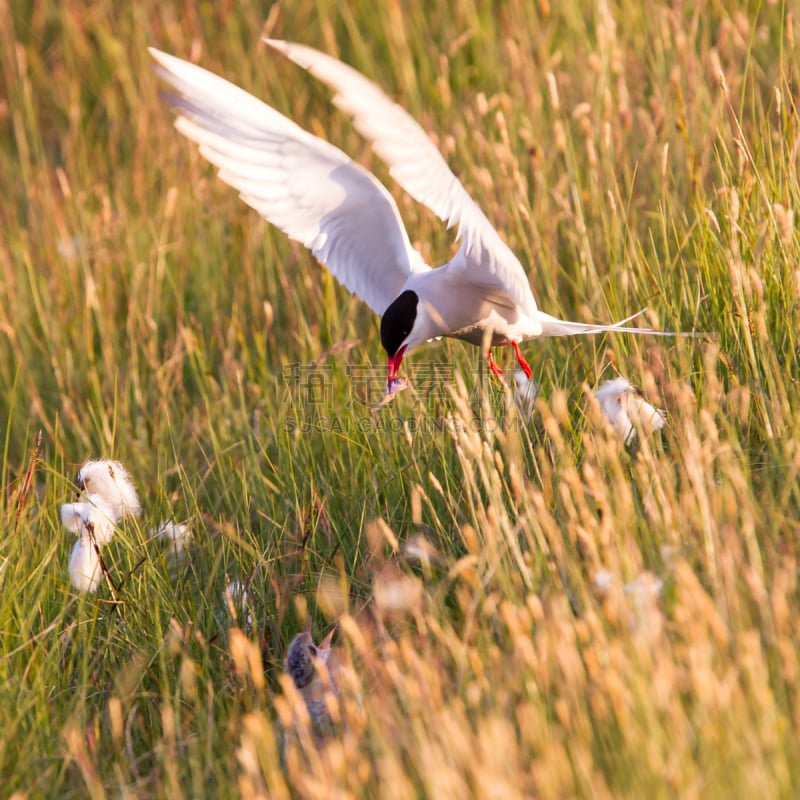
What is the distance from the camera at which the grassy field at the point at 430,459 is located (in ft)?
6.38

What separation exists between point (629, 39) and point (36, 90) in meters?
3.61

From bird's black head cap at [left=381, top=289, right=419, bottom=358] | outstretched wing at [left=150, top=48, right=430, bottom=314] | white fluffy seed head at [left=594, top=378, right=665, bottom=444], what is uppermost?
outstretched wing at [left=150, top=48, right=430, bottom=314]

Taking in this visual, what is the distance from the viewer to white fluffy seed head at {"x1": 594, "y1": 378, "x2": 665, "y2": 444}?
2773mm

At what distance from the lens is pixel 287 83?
605 cm

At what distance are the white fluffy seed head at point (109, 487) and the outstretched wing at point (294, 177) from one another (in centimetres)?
93

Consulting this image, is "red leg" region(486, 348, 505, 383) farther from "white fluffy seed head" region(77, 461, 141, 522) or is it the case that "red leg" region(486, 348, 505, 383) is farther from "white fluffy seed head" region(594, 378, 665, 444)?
"white fluffy seed head" region(77, 461, 141, 522)

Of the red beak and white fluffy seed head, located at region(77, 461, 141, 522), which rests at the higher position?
white fluffy seed head, located at region(77, 461, 141, 522)

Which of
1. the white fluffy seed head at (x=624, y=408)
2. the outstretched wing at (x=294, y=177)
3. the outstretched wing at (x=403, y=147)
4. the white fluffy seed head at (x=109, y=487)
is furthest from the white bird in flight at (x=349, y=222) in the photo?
the white fluffy seed head at (x=109, y=487)

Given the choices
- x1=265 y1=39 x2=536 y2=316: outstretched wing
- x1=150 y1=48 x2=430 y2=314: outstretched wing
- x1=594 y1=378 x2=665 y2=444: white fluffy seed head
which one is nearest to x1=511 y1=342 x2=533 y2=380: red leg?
x1=150 y1=48 x2=430 y2=314: outstretched wing

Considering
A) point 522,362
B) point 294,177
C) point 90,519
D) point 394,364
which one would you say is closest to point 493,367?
point 522,362

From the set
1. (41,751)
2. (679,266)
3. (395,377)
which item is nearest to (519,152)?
(679,266)

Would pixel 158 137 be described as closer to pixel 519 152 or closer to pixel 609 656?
pixel 519 152

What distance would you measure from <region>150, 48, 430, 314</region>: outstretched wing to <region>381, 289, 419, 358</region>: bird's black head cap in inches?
11.4

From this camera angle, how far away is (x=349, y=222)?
371 cm
